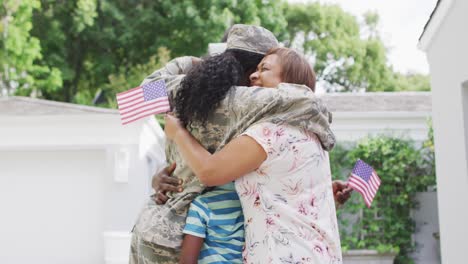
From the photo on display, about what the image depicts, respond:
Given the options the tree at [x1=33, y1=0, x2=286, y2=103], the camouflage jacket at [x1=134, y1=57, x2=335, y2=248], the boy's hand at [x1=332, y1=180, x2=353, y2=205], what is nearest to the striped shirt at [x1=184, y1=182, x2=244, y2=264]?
the camouflage jacket at [x1=134, y1=57, x2=335, y2=248]

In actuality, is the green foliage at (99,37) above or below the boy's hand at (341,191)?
above

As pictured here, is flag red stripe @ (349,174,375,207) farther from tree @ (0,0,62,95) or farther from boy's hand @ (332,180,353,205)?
tree @ (0,0,62,95)

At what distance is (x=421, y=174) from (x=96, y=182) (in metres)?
5.71

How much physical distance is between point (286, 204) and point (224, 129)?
326mm

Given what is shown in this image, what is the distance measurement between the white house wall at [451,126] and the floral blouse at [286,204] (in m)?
3.53

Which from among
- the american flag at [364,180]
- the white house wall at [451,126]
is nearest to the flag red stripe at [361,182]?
the american flag at [364,180]

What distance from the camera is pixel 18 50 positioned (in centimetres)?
1736

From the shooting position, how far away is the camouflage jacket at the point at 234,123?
2.23 m

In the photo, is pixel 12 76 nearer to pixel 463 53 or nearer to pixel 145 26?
pixel 145 26

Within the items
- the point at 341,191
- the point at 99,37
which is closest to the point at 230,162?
the point at 341,191

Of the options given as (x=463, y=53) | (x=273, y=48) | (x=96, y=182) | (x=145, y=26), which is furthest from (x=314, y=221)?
(x=145, y=26)

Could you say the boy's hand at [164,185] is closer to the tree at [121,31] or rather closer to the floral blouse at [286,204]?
the floral blouse at [286,204]

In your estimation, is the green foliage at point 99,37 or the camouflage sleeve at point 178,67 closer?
the camouflage sleeve at point 178,67

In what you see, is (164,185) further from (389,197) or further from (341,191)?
(389,197)
